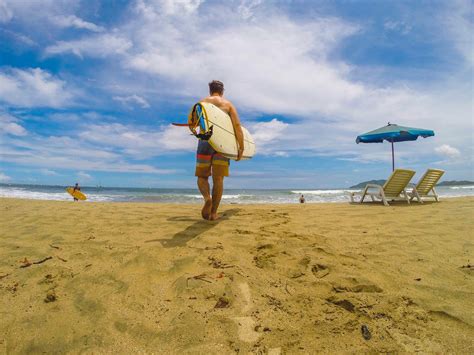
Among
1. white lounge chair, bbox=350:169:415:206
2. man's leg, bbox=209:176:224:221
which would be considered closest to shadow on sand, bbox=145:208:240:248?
man's leg, bbox=209:176:224:221

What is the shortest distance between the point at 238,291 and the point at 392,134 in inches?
332

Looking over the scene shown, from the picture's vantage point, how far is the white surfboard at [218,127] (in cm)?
336

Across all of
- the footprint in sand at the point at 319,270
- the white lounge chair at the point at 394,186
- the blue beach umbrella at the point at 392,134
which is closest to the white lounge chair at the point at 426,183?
the white lounge chair at the point at 394,186

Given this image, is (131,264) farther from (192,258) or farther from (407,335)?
Result: (407,335)

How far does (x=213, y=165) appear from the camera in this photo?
3844 mm

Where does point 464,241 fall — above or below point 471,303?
above

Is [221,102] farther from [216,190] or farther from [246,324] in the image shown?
[246,324]

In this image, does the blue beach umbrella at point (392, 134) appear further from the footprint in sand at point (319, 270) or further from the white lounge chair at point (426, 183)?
the footprint in sand at point (319, 270)

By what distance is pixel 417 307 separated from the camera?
1.72 meters

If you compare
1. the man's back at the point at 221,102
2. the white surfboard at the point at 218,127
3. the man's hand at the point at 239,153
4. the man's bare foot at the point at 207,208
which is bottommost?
the man's bare foot at the point at 207,208

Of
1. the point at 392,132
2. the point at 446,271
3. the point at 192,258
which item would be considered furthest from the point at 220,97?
the point at 392,132

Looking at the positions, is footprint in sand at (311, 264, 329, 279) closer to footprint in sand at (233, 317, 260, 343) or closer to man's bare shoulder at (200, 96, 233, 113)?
footprint in sand at (233, 317, 260, 343)

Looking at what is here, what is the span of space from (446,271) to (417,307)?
29.5 inches

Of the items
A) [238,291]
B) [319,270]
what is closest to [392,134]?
[319,270]
